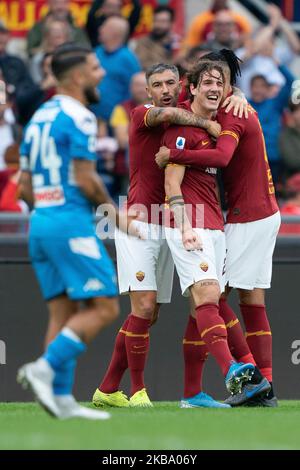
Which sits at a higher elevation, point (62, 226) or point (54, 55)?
point (54, 55)

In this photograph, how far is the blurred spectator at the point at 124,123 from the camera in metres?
12.4

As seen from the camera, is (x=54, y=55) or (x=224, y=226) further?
(x=224, y=226)

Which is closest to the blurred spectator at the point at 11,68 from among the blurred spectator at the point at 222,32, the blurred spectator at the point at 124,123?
the blurred spectator at the point at 124,123

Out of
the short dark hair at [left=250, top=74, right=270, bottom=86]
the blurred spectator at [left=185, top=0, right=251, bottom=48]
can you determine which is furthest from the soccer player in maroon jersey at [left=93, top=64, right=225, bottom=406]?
the blurred spectator at [left=185, top=0, right=251, bottom=48]

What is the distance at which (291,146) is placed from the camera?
12.5 meters

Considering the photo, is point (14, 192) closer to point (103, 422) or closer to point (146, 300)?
point (146, 300)

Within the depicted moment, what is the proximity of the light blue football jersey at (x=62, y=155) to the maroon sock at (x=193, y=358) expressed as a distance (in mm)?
1858

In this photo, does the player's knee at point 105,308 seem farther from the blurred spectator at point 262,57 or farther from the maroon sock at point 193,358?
the blurred spectator at point 262,57

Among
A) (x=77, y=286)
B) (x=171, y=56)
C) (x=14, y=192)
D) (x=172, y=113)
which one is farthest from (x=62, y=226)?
(x=171, y=56)

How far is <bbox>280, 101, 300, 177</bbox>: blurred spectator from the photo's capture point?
12492mm

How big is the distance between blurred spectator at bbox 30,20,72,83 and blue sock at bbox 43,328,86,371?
645cm

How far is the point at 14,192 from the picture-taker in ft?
36.8

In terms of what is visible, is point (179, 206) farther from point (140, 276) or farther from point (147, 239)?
point (140, 276)
